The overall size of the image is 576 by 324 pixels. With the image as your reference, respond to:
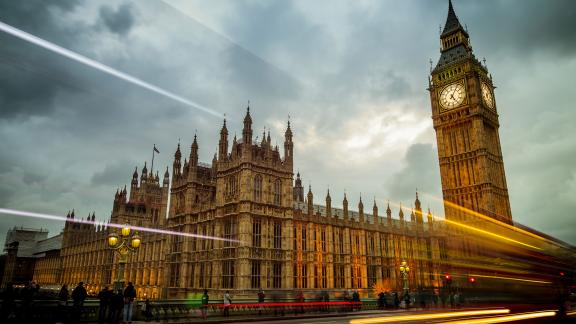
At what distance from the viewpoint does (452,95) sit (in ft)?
251

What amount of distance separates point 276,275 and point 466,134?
1946 inches

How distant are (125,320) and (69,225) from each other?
352 feet

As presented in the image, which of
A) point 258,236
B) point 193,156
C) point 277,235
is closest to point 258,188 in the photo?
point 258,236

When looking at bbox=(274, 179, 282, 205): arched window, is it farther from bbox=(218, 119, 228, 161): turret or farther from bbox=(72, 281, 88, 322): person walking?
bbox=(72, 281, 88, 322): person walking

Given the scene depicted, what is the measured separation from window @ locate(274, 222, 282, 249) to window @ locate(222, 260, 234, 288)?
5.67 metres

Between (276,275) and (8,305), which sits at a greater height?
(276,275)

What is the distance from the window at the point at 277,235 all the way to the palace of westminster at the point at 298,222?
121mm

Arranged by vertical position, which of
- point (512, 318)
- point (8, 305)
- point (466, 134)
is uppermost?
point (466, 134)

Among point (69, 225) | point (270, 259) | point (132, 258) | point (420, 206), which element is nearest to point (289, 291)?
point (270, 259)

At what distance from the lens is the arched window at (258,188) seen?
45188 mm

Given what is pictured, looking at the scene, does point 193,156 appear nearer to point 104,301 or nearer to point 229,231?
point 229,231

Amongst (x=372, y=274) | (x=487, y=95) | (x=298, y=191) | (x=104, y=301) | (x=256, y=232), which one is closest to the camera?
(x=104, y=301)

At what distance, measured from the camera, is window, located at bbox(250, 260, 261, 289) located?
42.3 meters

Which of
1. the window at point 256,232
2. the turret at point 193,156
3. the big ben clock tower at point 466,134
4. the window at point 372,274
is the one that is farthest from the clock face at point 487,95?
the turret at point 193,156
